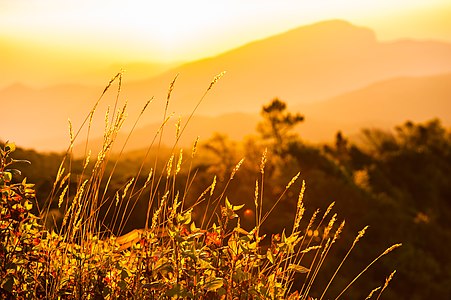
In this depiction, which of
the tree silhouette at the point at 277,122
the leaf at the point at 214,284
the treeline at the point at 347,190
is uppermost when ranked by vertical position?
the leaf at the point at 214,284

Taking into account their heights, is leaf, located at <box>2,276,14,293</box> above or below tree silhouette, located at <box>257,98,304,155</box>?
above

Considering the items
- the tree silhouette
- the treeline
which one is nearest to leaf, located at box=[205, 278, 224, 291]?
the treeline

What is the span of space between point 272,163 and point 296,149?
2.40 ft

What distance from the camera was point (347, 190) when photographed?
1148 centimetres

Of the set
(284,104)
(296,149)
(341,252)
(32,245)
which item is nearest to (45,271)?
(32,245)

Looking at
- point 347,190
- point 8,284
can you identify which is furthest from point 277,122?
point 8,284

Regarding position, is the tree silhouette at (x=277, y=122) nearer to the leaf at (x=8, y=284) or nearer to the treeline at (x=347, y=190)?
the treeline at (x=347, y=190)

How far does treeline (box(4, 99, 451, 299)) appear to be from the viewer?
394 inches

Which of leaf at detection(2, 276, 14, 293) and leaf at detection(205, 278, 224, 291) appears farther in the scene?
leaf at detection(2, 276, 14, 293)

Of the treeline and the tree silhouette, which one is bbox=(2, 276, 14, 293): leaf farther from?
the tree silhouette

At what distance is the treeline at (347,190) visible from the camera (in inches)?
394

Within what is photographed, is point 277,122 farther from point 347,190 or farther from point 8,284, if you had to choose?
point 8,284

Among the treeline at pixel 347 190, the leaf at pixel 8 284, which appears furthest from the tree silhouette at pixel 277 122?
the leaf at pixel 8 284

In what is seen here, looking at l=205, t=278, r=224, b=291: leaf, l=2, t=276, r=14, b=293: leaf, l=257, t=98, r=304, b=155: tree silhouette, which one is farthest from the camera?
l=257, t=98, r=304, b=155: tree silhouette
